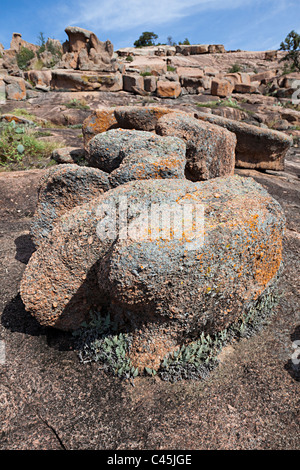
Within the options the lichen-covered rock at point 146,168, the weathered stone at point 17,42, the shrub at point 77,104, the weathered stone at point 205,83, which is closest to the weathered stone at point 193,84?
the weathered stone at point 205,83

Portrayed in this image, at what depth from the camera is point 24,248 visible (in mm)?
4449

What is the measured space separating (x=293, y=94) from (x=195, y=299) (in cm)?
2666

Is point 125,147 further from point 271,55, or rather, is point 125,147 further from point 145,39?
point 145,39

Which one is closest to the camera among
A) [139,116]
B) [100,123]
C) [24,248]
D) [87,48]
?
[24,248]

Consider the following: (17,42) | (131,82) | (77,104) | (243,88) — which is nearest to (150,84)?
(131,82)

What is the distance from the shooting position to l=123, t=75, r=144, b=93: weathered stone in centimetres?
2119

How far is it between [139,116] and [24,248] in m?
3.05

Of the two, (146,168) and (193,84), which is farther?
(193,84)

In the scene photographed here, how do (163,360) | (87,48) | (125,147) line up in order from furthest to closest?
(87,48)
(125,147)
(163,360)

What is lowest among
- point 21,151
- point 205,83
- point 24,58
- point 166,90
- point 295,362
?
point 295,362

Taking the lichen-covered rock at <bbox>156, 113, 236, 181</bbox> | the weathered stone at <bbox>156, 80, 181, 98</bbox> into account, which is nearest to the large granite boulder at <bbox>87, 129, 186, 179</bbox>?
the lichen-covered rock at <bbox>156, 113, 236, 181</bbox>

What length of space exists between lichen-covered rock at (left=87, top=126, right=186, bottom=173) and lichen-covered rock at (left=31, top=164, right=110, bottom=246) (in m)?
0.45

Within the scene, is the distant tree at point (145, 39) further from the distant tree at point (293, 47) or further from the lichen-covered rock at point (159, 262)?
the lichen-covered rock at point (159, 262)

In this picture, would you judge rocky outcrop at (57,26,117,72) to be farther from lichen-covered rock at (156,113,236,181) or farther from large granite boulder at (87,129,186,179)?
large granite boulder at (87,129,186,179)
